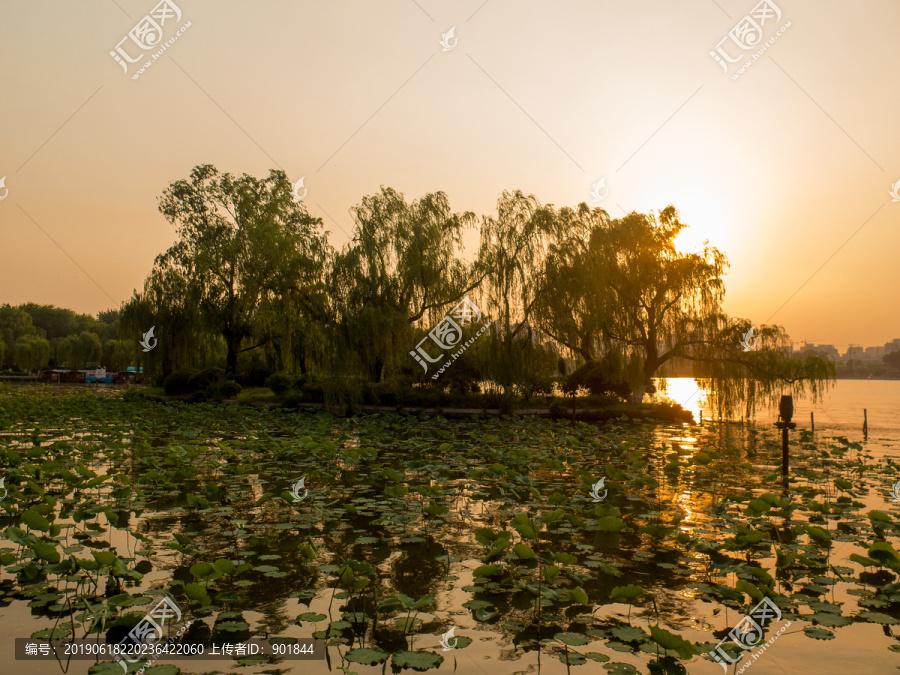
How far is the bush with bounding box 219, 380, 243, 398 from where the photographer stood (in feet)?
78.4

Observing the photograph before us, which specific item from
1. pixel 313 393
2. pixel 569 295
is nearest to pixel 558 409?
pixel 569 295

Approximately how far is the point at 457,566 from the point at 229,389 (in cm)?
2121

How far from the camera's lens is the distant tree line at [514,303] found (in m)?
20.3

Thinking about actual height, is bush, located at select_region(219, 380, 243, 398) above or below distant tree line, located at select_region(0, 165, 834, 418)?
below

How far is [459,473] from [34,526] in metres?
6.11

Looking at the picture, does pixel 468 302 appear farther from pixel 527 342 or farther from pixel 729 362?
pixel 729 362

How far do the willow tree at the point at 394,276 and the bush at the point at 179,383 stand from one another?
811 cm

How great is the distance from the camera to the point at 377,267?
845 inches
